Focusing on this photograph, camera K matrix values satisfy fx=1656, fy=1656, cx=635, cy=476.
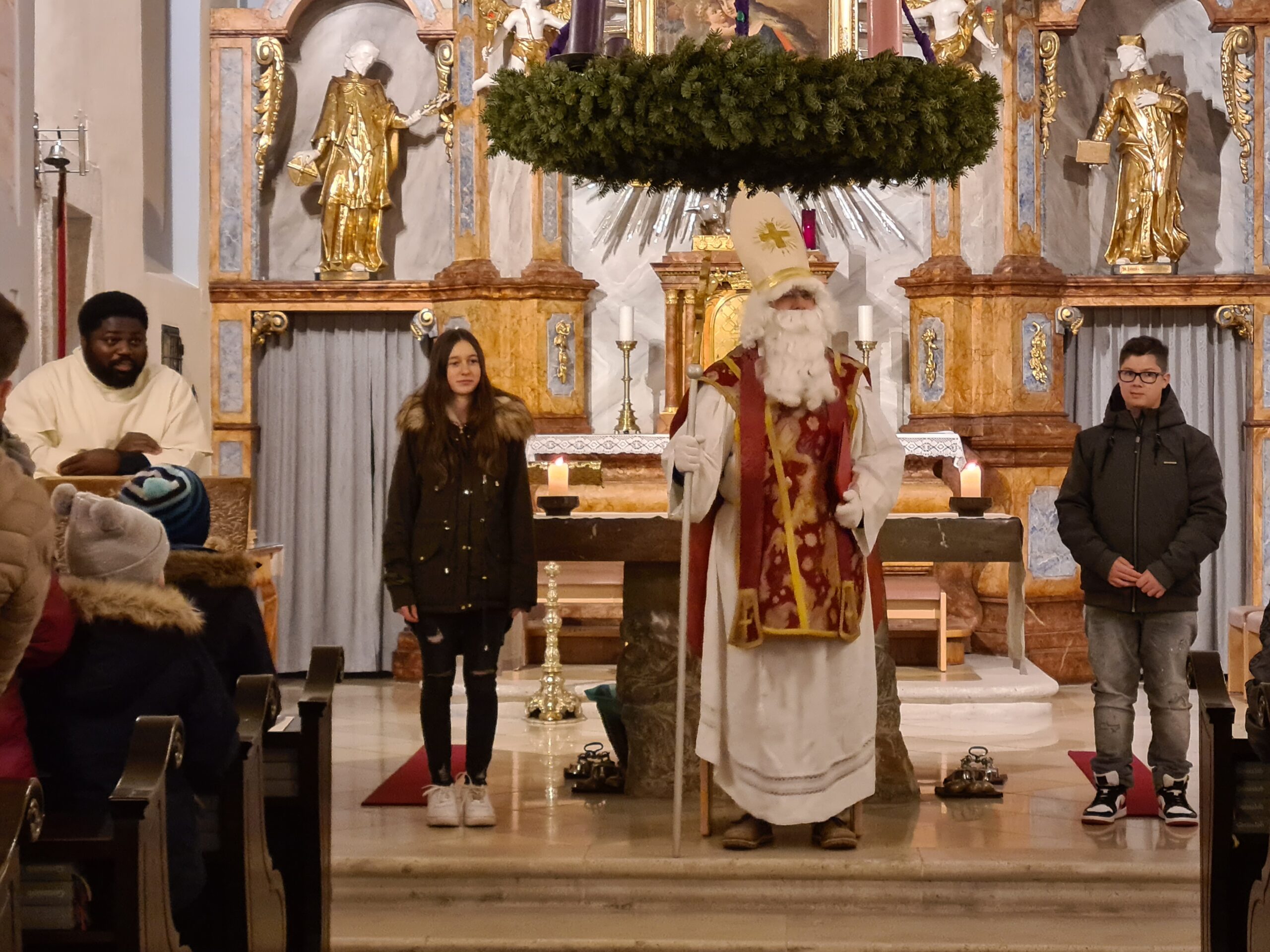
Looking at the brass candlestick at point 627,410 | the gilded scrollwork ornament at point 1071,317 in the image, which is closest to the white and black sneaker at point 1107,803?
the brass candlestick at point 627,410

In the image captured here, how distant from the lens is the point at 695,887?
15.6 ft

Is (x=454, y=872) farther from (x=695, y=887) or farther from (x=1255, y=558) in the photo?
(x=1255, y=558)

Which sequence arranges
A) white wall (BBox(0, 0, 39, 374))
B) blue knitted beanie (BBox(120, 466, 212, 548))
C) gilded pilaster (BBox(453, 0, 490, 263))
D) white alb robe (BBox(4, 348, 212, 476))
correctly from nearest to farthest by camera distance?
blue knitted beanie (BBox(120, 466, 212, 548)), white alb robe (BBox(4, 348, 212, 476)), white wall (BBox(0, 0, 39, 374)), gilded pilaster (BBox(453, 0, 490, 263))

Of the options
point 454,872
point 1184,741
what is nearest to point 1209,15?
point 1184,741

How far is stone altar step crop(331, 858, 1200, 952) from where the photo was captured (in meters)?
4.61

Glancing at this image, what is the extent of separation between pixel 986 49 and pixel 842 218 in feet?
4.12

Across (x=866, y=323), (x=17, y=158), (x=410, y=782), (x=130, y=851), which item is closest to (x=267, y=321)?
(x=17, y=158)

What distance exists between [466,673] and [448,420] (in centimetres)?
80

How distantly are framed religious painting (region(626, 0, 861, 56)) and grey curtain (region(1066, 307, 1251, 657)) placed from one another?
2301mm

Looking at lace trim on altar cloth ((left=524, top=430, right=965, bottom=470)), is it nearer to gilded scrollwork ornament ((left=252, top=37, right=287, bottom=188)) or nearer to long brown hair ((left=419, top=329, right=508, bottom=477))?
gilded scrollwork ornament ((left=252, top=37, right=287, bottom=188))

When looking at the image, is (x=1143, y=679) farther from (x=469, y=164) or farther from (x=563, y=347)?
(x=469, y=164)

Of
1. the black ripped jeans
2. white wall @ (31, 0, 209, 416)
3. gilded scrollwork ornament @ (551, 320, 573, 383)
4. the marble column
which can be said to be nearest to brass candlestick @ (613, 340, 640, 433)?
gilded scrollwork ornament @ (551, 320, 573, 383)

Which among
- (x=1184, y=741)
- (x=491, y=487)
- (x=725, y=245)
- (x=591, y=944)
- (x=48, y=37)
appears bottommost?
(x=591, y=944)

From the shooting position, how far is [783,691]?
4828mm
